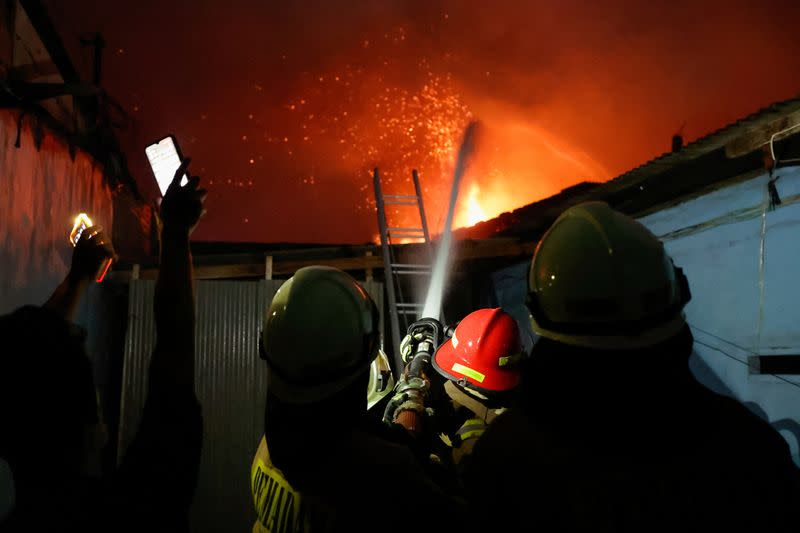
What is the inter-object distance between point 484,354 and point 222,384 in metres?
4.78

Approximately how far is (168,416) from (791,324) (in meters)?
4.55

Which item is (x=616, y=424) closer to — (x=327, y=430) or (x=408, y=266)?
(x=327, y=430)

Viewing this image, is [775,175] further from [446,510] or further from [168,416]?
[168,416]

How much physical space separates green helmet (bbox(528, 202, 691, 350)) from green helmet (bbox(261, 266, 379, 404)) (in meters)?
0.60

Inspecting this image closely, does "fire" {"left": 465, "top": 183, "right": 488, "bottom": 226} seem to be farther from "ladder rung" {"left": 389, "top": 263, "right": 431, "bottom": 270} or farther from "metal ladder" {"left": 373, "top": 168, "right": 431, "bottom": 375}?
"ladder rung" {"left": 389, "top": 263, "right": 431, "bottom": 270}

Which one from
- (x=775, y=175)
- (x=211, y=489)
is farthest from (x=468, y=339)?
(x=211, y=489)

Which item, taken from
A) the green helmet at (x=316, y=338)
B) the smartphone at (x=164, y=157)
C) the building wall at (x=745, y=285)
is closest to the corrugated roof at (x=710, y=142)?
the building wall at (x=745, y=285)

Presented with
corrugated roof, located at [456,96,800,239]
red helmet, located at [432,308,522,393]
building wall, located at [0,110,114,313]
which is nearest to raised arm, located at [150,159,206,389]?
red helmet, located at [432,308,522,393]

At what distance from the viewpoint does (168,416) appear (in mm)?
1159

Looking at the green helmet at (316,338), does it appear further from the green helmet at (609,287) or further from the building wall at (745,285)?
the building wall at (745,285)

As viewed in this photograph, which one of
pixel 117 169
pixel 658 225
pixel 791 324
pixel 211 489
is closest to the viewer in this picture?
pixel 791 324

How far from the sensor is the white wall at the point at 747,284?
387 cm

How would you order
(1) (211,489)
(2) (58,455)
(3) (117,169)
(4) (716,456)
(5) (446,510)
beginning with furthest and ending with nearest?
(3) (117,169), (1) (211,489), (5) (446,510), (2) (58,455), (4) (716,456)

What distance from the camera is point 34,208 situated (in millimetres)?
4828
